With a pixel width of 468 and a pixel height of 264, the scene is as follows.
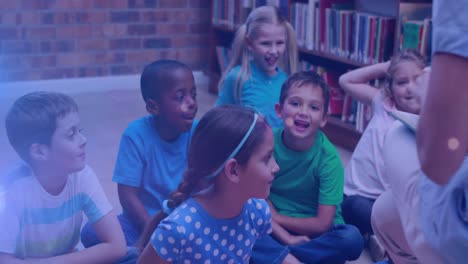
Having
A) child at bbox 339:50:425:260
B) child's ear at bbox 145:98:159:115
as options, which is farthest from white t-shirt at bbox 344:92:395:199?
child's ear at bbox 145:98:159:115

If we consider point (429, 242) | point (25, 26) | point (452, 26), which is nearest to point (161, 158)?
point (429, 242)

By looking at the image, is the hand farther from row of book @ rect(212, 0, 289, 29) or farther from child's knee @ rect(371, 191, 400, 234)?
row of book @ rect(212, 0, 289, 29)

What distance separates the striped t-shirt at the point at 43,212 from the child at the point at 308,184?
0.62 meters

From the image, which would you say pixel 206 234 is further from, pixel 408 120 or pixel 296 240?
pixel 296 240

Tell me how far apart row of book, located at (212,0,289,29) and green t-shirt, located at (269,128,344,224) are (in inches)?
88.6

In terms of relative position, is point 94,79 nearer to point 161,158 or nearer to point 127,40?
point 127,40

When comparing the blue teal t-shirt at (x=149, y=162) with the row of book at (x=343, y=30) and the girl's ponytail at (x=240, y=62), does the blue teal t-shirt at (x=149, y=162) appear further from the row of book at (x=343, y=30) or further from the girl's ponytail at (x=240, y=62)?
the row of book at (x=343, y=30)

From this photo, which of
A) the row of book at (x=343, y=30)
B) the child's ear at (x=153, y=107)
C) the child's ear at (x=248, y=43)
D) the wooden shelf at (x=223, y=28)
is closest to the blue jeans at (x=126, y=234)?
A: the child's ear at (x=153, y=107)

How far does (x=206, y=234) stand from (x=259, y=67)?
125 centimetres

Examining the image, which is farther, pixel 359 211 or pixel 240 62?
pixel 240 62

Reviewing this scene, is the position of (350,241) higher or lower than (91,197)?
lower

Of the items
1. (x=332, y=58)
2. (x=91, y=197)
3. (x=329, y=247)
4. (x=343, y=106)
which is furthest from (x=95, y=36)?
(x=91, y=197)

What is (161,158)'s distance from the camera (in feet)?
6.54

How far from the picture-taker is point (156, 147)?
1981 millimetres
